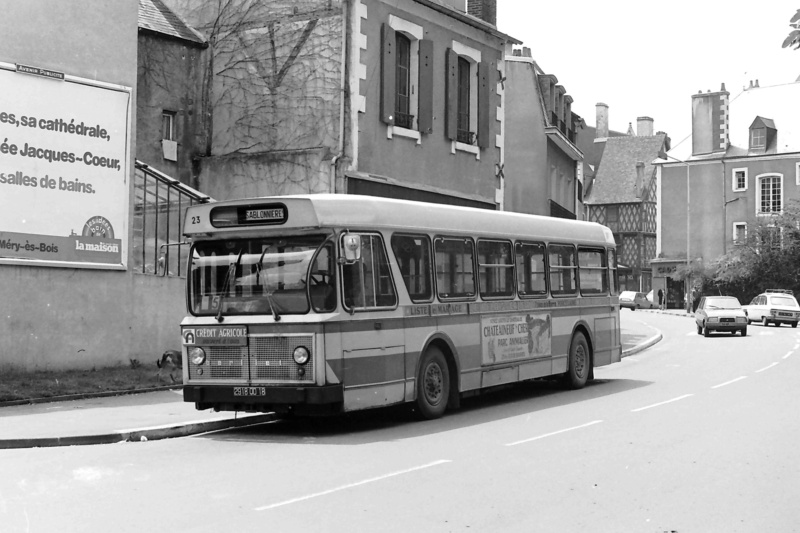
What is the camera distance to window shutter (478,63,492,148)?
2961cm

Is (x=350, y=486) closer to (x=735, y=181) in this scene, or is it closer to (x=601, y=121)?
(x=735, y=181)

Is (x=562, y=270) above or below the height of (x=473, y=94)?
below

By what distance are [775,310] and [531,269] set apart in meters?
37.9

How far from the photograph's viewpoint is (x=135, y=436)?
12.9 meters

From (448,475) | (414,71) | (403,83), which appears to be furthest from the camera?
(414,71)

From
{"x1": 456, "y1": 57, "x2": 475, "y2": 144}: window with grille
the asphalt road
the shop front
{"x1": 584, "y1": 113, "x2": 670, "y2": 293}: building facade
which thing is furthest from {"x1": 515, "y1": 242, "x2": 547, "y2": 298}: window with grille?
{"x1": 584, "y1": 113, "x2": 670, "y2": 293}: building facade

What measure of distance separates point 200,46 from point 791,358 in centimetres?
1715

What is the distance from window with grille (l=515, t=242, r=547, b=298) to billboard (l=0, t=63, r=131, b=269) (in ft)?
23.1

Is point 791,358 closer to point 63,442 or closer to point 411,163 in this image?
point 411,163

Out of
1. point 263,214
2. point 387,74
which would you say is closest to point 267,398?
point 263,214

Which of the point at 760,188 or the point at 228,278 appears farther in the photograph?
the point at 760,188

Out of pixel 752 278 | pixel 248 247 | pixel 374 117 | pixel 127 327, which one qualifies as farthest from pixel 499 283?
pixel 752 278

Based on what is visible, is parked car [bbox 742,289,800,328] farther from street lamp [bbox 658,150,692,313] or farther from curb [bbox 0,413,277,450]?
curb [bbox 0,413,277,450]

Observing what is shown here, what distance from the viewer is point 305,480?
9.73 metres
